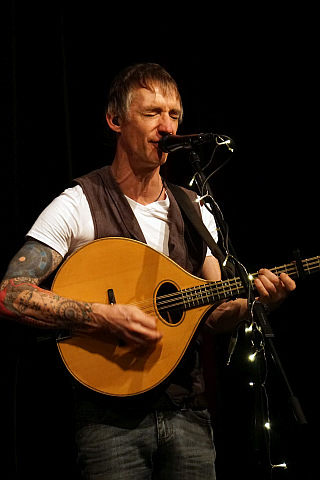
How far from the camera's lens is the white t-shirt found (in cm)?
209

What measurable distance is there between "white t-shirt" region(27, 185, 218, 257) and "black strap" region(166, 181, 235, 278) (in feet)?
0.29

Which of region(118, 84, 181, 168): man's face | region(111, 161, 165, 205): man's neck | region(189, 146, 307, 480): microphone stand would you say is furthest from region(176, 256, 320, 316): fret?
region(118, 84, 181, 168): man's face

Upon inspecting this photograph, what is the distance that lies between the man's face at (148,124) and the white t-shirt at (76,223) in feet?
0.68

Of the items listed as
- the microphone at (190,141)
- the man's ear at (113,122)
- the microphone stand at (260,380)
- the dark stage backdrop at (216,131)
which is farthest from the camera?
the dark stage backdrop at (216,131)

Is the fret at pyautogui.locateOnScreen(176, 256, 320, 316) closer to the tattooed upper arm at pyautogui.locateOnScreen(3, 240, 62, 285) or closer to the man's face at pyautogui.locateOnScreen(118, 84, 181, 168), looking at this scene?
the tattooed upper arm at pyautogui.locateOnScreen(3, 240, 62, 285)

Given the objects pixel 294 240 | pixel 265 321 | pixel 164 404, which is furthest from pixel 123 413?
pixel 294 240

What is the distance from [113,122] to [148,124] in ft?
0.85

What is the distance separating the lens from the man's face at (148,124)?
2358 millimetres

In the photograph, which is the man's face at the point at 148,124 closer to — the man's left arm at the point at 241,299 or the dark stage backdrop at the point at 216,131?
the dark stage backdrop at the point at 216,131

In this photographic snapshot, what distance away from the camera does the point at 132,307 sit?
2021 millimetres

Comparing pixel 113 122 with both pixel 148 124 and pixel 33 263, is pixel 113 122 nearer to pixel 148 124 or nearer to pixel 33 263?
pixel 148 124

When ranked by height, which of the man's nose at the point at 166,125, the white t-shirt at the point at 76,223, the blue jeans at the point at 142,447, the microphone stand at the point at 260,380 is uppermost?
the man's nose at the point at 166,125

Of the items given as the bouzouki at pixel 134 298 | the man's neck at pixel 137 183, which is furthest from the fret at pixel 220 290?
the man's neck at pixel 137 183

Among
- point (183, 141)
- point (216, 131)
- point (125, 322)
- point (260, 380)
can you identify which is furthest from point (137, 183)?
point (260, 380)
